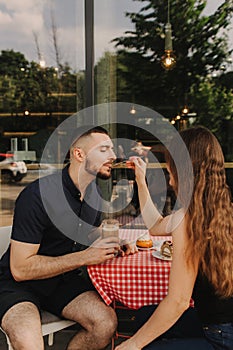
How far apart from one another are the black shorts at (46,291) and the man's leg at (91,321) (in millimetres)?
41

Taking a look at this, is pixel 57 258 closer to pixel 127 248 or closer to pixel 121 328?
pixel 127 248

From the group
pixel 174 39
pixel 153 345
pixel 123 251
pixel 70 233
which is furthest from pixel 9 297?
pixel 174 39

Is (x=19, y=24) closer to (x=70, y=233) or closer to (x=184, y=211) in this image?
(x=70, y=233)

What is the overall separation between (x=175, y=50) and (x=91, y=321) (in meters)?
4.39

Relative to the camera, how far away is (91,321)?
1.41 metres

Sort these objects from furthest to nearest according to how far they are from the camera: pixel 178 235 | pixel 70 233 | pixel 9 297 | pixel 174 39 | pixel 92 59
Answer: pixel 174 39 < pixel 92 59 < pixel 70 233 < pixel 9 297 < pixel 178 235

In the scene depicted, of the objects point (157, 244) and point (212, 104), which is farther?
point (212, 104)

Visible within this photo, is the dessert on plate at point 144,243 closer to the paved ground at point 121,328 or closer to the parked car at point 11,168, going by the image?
the paved ground at point 121,328

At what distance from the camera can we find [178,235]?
1073 millimetres

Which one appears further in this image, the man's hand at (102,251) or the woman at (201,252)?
the man's hand at (102,251)

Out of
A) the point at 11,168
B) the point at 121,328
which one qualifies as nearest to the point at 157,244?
the point at 121,328

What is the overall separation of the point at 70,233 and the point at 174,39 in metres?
4.22

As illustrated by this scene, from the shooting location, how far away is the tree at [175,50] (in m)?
4.75

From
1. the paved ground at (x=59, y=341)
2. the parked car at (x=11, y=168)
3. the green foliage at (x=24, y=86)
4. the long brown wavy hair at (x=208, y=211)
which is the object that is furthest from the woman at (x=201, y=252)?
the green foliage at (x=24, y=86)
